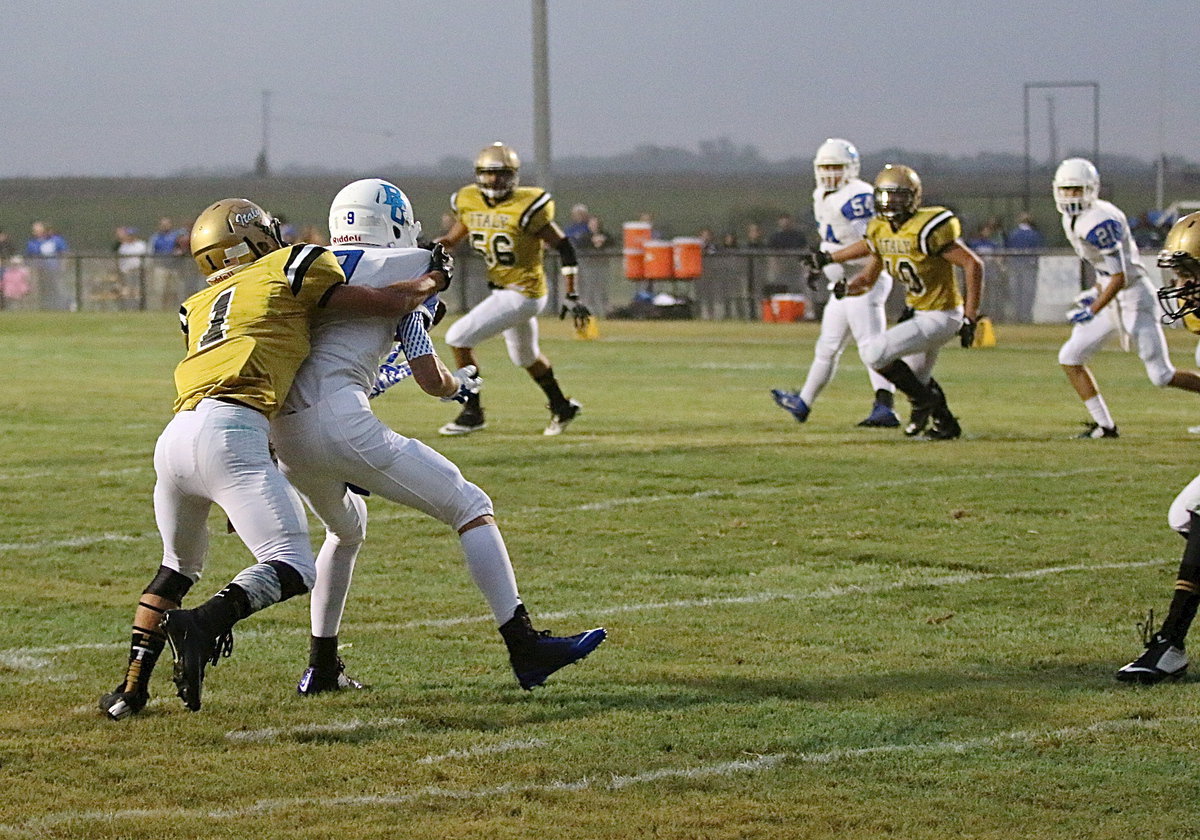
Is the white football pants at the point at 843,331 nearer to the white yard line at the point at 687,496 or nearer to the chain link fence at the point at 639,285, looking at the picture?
the white yard line at the point at 687,496

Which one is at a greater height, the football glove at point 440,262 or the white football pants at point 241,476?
the football glove at point 440,262

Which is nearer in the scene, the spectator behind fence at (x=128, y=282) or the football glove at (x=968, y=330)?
the football glove at (x=968, y=330)

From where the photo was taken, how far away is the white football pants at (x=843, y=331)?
12.7 m

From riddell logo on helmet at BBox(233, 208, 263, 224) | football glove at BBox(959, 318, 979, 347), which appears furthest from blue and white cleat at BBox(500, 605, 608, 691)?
football glove at BBox(959, 318, 979, 347)

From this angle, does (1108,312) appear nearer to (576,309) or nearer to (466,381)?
(576,309)

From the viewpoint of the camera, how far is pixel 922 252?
11.7 m

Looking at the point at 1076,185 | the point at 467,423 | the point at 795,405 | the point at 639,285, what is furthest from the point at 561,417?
the point at 639,285

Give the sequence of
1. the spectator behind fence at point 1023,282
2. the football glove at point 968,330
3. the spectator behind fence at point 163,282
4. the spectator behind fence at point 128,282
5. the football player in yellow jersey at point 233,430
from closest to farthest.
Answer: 1. the football player in yellow jersey at point 233,430
2. the football glove at point 968,330
3. the spectator behind fence at point 1023,282
4. the spectator behind fence at point 163,282
5. the spectator behind fence at point 128,282

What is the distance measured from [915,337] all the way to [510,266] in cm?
264

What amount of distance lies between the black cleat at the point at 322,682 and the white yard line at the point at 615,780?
1.04 metres

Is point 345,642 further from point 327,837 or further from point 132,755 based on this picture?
point 327,837

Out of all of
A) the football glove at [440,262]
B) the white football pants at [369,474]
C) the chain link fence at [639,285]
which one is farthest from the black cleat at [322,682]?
the chain link fence at [639,285]

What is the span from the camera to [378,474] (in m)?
5.04

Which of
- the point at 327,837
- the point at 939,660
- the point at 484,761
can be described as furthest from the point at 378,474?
the point at 939,660
